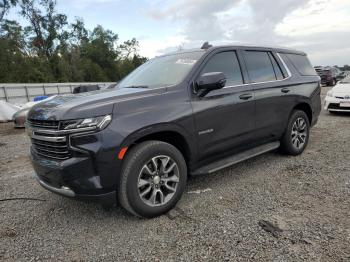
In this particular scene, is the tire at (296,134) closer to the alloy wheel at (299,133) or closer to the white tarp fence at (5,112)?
the alloy wheel at (299,133)

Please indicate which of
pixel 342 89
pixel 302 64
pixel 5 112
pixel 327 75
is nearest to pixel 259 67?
pixel 302 64

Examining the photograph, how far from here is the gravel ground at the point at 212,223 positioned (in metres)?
2.51

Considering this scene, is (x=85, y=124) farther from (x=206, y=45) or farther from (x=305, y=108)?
(x=305, y=108)

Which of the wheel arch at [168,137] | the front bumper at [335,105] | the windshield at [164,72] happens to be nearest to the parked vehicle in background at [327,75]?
the front bumper at [335,105]

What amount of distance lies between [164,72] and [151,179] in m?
1.49

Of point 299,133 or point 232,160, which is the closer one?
point 232,160

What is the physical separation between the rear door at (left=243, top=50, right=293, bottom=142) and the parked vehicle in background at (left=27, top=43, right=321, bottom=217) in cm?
2

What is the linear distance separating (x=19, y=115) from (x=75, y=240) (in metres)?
9.30

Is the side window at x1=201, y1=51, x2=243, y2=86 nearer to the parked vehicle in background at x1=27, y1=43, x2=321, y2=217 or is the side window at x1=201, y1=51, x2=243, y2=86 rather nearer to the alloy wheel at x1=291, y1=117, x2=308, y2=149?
the parked vehicle in background at x1=27, y1=43, x2=321, y2=217

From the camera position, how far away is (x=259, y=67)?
14.1 feet

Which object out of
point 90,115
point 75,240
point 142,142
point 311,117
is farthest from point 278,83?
point 75,240

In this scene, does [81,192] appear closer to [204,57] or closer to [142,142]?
[142,142]

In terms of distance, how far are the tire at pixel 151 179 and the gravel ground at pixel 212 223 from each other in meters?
0.18

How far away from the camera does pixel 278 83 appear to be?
448 cm
